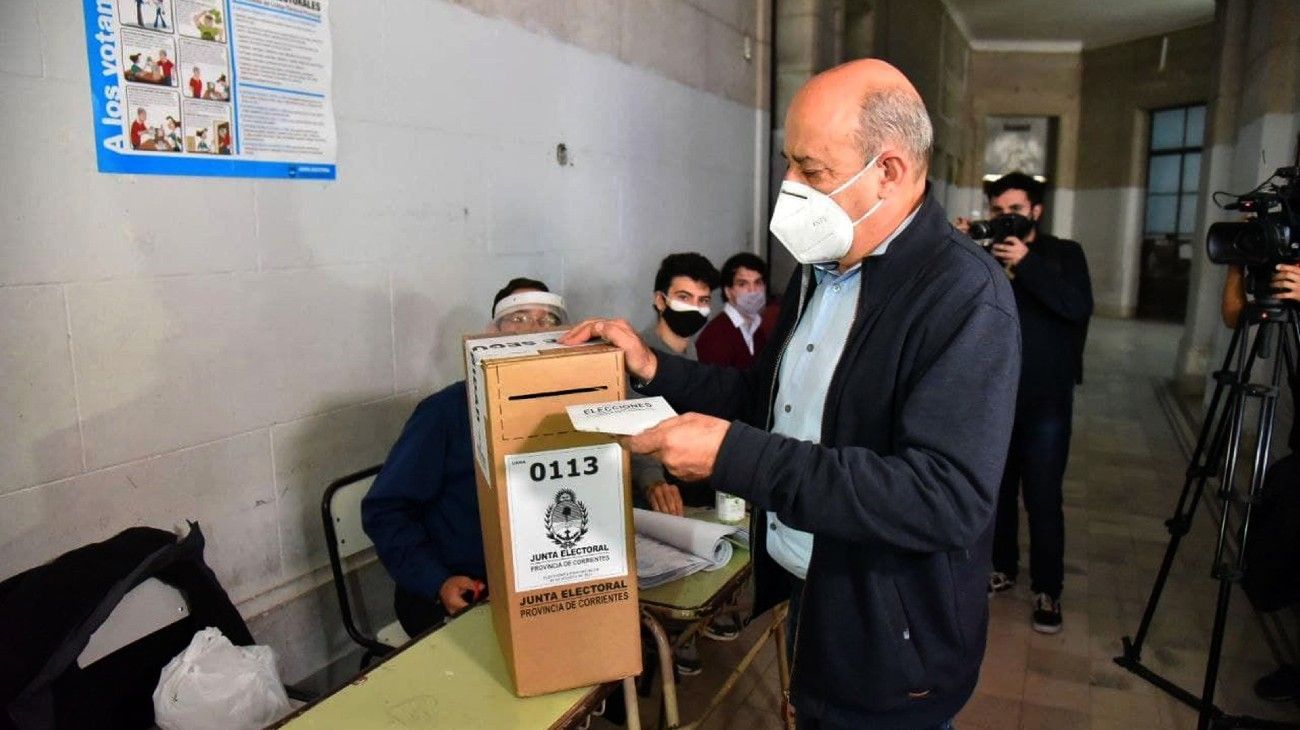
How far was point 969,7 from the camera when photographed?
9.66m

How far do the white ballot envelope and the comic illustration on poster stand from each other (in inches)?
48.1

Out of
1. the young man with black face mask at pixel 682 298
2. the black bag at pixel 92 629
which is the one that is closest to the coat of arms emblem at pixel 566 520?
the black bag at pixel 92 629

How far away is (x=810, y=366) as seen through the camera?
4.00ft

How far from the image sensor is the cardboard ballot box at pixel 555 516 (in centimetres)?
116

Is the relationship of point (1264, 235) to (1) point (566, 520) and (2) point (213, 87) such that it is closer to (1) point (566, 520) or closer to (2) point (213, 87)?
(1) point (566, 520)

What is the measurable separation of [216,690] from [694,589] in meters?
0.89

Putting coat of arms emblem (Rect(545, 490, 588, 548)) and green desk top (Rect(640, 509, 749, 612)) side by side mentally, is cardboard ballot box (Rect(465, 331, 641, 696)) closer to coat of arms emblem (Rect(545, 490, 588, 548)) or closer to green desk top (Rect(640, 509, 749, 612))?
coat of arms emblem (Rect(545, 490, 588, 548))

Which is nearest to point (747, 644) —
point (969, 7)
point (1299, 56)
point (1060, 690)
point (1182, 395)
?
point (1060, 690)

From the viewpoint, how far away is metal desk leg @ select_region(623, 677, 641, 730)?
1.34 metres

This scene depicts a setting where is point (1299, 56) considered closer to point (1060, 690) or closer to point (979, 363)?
point (1060, 690)

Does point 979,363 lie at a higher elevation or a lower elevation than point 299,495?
higher

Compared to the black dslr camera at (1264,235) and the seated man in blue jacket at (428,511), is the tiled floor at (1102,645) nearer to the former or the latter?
the seated man in blue jacket at (428,511)

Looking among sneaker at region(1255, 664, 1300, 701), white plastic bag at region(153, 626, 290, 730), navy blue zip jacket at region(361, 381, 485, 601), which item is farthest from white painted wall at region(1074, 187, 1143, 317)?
white plastic bag at region(153, 626, 290, 730)

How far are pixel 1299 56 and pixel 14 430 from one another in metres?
5.68
